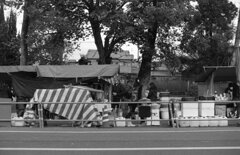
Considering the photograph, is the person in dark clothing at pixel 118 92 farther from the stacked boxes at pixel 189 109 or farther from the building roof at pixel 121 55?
the stacked boxes at pixel 189 109

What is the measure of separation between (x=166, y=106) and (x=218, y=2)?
26.9 m

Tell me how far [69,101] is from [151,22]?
8.08 m

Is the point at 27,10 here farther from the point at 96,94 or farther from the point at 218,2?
the point at 218,2

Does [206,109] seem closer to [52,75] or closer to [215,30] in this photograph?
[52,75]

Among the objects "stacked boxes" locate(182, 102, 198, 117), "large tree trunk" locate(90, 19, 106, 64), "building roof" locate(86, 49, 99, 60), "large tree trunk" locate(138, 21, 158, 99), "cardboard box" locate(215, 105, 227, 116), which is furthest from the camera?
"building roof" locate(86, 49, 99, 60)

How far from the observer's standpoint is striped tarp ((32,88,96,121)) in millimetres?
15117
